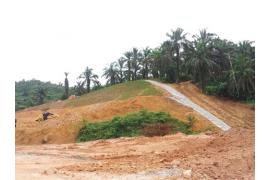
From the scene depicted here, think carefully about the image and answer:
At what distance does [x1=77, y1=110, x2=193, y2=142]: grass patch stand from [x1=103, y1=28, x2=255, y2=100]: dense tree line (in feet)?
34.4

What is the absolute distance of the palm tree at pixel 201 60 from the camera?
30.0m

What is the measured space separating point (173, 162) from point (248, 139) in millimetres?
2699

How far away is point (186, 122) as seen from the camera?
20.0m

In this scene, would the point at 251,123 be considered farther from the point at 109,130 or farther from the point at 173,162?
the point at 173,162

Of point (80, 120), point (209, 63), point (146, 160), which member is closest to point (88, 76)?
point (209, 63)

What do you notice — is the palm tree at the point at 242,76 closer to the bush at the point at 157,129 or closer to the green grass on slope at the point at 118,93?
the green grass on slope at the point at 118,93

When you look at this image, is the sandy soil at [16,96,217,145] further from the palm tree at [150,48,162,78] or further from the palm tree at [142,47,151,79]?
the palm tree at [142,47,151,79]

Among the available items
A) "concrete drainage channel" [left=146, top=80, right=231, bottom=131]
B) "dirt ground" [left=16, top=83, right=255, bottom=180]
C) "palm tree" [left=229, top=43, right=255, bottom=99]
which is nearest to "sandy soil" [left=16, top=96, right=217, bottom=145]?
"dirt ground" [left=16, top=83, right=255, bottom=180]

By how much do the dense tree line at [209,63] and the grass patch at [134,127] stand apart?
10470 millimetres

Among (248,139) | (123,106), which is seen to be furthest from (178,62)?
(248,139)

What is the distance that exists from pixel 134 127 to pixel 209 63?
12542mm

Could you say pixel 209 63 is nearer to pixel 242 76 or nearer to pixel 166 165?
pixel 242 76

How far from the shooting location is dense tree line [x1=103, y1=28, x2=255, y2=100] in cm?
2908

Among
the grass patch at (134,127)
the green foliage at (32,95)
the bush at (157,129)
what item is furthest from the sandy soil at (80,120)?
the green foliage at (32,95)
